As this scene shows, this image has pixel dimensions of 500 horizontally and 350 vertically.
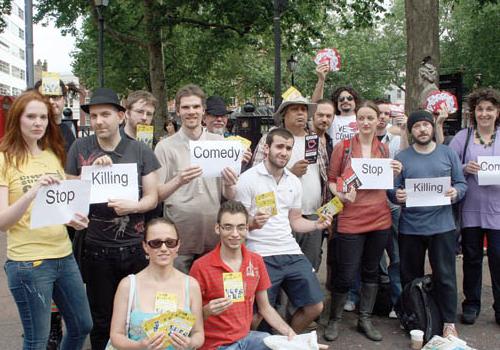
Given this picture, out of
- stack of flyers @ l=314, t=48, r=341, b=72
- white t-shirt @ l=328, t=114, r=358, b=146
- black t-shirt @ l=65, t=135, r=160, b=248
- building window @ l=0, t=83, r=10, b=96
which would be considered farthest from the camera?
building window @ l=0, t=83, r=10, b=96

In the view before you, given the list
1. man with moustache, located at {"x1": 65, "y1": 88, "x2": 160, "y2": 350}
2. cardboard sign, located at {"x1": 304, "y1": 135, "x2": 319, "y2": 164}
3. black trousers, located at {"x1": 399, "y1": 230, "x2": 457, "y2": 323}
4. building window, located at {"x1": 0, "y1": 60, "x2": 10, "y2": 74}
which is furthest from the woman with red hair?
building window, located at {"x1": 0, "y1": 60, "x2": 10, "y2": 74}

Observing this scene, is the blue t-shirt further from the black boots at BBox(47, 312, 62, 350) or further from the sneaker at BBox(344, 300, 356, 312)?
the black boots at BBox(47, 312, 62, 350)

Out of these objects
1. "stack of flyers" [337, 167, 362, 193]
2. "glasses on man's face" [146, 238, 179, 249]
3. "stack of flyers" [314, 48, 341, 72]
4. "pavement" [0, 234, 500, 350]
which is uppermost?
"stack of flyers" [314, 48, 341, 72]

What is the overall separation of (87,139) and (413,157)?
2.80m

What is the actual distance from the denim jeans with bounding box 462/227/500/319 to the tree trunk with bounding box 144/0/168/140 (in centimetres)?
1527

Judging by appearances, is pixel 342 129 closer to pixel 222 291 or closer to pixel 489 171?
pixel 489 171

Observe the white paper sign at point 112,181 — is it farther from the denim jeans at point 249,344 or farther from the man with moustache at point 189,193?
the denim jeans at point 249,344

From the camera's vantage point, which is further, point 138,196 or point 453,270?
point 453,270

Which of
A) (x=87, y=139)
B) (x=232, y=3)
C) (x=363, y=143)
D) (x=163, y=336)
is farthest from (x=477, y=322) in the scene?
(x=232, y=3)

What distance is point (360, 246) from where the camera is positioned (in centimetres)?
459

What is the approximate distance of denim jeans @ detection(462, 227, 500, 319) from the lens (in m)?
4.89

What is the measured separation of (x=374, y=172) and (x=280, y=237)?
103cm

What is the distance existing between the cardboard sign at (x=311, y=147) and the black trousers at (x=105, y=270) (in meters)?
1.69

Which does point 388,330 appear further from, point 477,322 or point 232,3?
point 232,3
